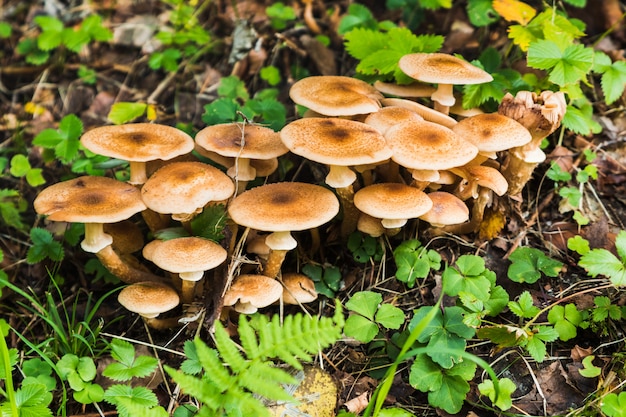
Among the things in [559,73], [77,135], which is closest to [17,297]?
[77,135]

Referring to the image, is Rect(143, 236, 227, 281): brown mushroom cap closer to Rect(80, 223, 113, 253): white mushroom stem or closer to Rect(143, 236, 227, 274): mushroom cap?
Rect(143, 236, 227, 274): mushroom cap

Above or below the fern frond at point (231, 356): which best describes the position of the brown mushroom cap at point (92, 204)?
above

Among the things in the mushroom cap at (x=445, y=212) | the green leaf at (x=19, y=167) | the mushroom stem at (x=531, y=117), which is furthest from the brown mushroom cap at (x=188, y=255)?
the green leaf at (x=19, y=167)

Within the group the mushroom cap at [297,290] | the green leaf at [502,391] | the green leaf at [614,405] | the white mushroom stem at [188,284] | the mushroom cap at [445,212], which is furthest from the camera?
the mushroom cap at [297,290]

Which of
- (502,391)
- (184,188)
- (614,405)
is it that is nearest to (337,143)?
(184,188)

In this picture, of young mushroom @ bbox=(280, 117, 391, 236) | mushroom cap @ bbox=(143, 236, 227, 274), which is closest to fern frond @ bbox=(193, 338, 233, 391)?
mushroom cap @ bbox=(143, 236, 227, 274)

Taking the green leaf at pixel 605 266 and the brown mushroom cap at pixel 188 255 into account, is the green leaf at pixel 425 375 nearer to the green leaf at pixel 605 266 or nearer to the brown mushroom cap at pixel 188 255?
the green leaf at pixel 605 266
